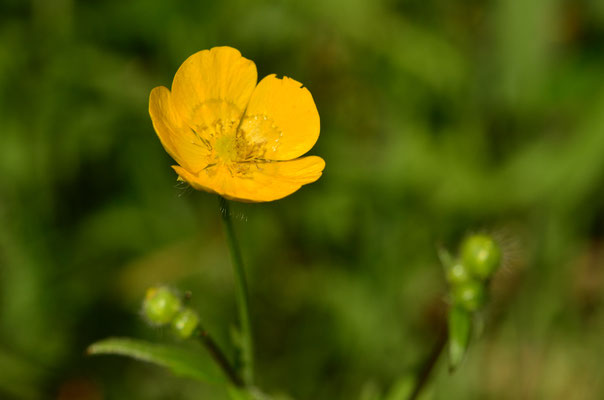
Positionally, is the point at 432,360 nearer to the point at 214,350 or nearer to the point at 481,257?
the point at 481,257

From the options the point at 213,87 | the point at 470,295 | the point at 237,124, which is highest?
the point at 213,87

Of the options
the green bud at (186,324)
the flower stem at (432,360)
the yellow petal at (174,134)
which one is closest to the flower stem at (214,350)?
the green bud at (186,324)

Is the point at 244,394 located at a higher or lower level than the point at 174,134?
lower

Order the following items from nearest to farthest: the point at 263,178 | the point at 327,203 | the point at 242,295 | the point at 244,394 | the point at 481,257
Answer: the point at 242,295, the point at 244,394, the point at 481,257, the point at 263,178, the point at 327,203

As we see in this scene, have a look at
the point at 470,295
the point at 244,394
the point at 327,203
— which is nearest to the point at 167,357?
the point at 244,394

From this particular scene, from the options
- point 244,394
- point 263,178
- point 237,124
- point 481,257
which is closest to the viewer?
point 244,394

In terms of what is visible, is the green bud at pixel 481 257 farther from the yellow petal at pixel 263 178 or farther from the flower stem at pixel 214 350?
the flower stem at pixel 214 350
